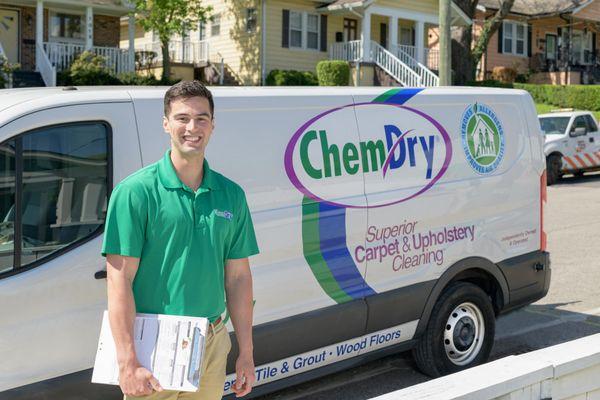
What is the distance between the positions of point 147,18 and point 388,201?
928 inches

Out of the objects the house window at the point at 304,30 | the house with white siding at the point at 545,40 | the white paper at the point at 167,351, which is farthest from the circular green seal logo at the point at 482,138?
the house with white siding at the point at 545,40

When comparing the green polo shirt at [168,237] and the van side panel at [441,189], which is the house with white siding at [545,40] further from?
the green polo shirt at [168,237]

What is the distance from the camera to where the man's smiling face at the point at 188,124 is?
286cm

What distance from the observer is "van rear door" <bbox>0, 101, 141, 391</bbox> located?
367cm

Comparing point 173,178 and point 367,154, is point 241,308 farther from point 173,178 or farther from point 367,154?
point 367,154

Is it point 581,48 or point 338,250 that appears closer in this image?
point 338,250

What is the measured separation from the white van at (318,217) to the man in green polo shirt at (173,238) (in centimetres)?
111

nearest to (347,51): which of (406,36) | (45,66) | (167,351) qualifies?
(406,36)

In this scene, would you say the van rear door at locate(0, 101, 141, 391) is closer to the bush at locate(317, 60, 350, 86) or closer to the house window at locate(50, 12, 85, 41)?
the bush at locate(317, 60, 350, 86)

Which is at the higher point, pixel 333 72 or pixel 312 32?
pixel 312 32

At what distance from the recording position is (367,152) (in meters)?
5.13

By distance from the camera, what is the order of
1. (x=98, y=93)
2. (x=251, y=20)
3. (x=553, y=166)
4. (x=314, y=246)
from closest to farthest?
(x=98, y=93) < (x=314, y=246) < (x=553, y=166) < (x=251, y=20)

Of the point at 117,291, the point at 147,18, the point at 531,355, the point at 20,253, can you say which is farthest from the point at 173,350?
the point at 147,18

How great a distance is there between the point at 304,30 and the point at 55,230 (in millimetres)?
29252
